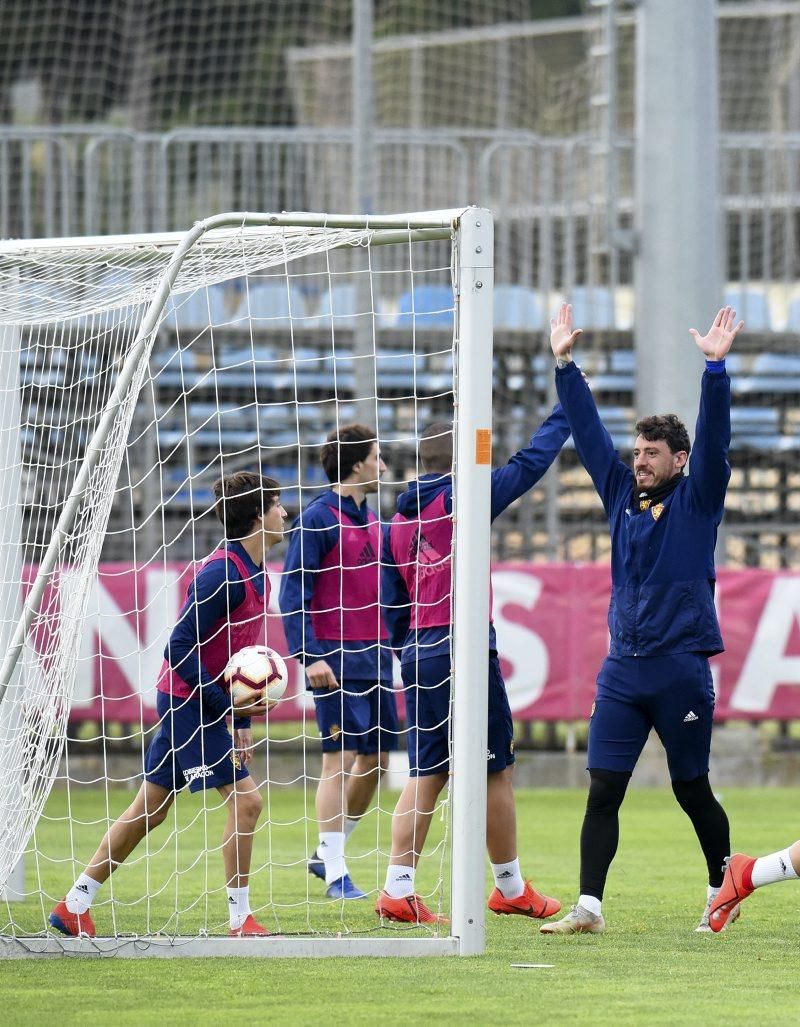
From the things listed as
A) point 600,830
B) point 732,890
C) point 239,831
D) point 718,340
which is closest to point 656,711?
point 600,830

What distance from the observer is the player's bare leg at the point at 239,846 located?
20.3 feet

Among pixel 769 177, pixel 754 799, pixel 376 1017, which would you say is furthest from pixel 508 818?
pixel 769 177

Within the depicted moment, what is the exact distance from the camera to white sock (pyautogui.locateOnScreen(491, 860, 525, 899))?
266 inches

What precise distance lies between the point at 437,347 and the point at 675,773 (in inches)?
339

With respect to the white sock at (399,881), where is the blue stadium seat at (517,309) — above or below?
above

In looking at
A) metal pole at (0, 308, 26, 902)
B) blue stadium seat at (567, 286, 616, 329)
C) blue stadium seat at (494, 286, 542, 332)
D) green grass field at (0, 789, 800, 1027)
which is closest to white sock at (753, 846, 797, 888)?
green grass field at (0, 789, 800, 1027)

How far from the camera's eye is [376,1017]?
4.65 meters

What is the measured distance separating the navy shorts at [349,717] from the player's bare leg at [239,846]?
1538mm

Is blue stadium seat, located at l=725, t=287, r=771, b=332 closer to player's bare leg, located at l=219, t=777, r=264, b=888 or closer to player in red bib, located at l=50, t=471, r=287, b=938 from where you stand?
player in red bib, located at l=50, t=471, r=287, b=938

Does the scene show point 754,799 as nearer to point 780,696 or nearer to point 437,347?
point 780,696

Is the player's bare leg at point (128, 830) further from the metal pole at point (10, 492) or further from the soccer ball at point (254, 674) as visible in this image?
the metal pole at point (10, 492)

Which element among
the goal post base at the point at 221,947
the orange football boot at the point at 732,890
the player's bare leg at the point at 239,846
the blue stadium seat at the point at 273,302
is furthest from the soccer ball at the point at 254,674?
the blue stadium seat at the point at 273,302

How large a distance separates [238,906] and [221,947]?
1.39ft

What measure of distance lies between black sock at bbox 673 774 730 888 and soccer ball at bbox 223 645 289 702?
1579mm
